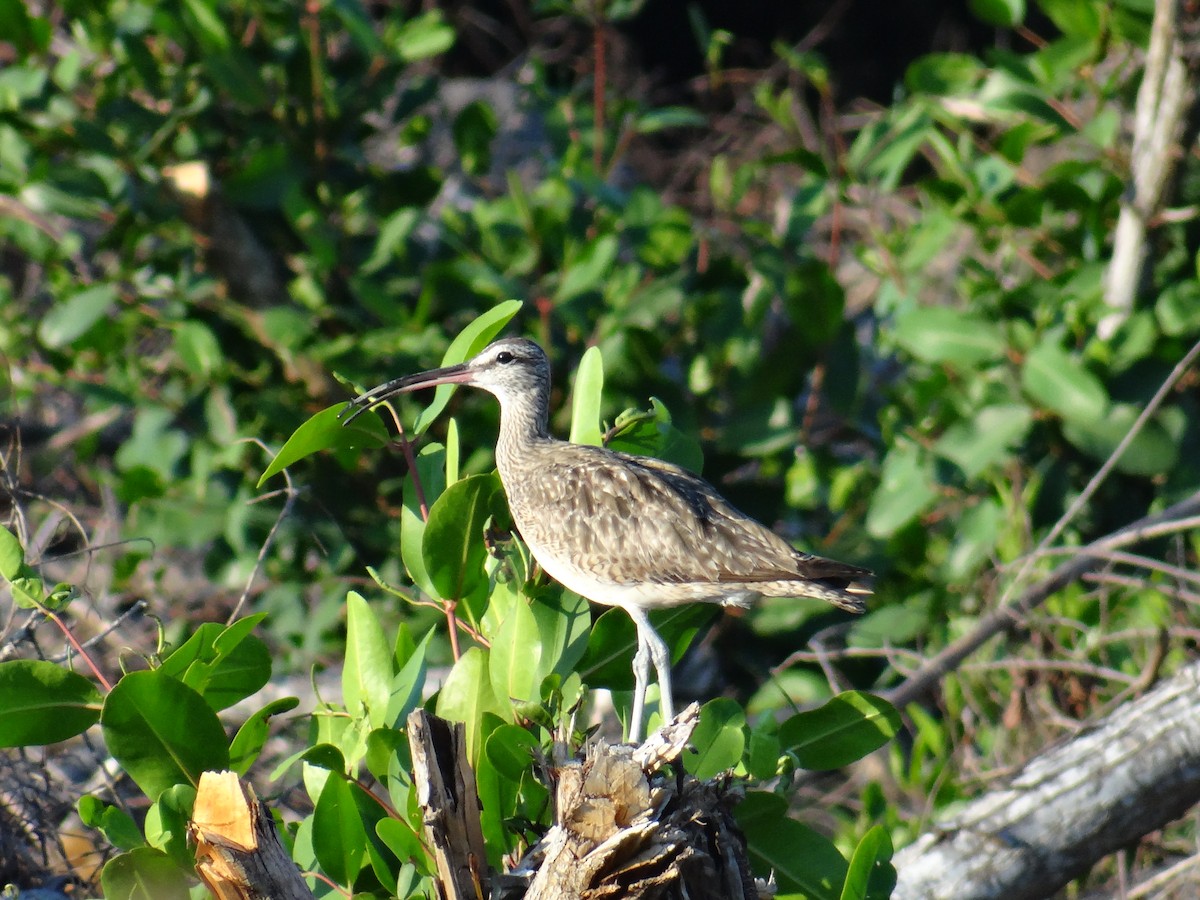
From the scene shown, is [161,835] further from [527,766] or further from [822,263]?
[822,263]

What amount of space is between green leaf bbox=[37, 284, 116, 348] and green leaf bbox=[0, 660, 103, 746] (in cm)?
351

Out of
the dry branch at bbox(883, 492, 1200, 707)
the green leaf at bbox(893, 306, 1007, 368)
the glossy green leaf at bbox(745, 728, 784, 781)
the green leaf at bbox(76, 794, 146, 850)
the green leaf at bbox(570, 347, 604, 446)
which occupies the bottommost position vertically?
the dry branch at bbox(883, 492, 1200, 707)

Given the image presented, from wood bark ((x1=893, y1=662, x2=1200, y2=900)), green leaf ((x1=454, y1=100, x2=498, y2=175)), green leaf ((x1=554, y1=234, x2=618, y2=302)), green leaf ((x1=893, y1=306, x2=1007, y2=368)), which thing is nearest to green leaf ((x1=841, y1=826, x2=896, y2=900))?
wood bark ((x1=893, y1=662, x2=1200, y2=900))

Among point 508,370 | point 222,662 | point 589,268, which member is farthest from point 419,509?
point 589,268

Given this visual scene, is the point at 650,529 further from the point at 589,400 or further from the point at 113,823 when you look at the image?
the point at 113,823

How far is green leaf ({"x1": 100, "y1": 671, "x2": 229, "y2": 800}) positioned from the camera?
3.17 metres

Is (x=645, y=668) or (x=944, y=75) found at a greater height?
(x=944, y=75)

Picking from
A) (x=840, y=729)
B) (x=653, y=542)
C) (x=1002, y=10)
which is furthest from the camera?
(x=1002, y=10)

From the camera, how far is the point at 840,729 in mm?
3781

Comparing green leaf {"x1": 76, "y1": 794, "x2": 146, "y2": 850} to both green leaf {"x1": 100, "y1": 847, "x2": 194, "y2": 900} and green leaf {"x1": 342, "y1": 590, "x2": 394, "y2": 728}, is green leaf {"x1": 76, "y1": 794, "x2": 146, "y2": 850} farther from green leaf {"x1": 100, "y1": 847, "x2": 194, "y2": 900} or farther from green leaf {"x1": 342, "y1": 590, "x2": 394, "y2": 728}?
green leaf {"x1": 342, "y1": 590, "x2": 394, "y2": 728}

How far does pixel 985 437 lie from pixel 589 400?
3002mm

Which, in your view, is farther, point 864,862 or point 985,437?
point 985,437

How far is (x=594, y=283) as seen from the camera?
259 inches

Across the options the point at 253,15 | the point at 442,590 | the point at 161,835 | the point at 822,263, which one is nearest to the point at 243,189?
the point at 253,15
